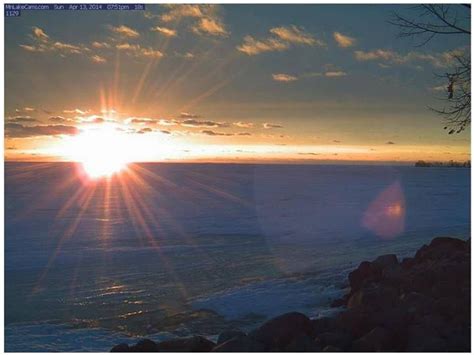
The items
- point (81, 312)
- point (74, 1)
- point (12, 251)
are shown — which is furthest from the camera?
point (12, 251)

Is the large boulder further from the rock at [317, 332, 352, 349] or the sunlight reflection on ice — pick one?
the sunlight reflection on ice

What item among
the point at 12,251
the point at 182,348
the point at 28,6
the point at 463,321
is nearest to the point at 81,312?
the point at 182,348

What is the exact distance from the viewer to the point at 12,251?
13.3 m

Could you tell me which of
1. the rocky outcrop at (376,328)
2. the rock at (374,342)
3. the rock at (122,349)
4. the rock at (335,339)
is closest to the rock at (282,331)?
the rocky outcrop at (376,328)

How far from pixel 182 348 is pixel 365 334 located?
77.9 inches

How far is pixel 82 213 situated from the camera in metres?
21.8

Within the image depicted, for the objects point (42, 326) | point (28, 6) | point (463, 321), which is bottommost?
point (42, 326)

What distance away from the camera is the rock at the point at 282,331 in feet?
18.5

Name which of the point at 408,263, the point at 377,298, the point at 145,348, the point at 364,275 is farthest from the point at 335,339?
the point at 408,263

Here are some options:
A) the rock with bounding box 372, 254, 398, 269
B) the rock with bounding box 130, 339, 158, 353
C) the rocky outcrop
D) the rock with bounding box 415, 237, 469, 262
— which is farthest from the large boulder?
the rock with bounding box 415, 237, 469, 262

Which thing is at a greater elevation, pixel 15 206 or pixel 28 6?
pixel 28 6

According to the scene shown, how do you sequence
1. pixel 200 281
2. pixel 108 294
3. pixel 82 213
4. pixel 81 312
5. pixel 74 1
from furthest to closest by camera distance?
pixel 82 213 < pixel 200 281 < pixel 108 294 < pixel 81 312 < pixel 74 1

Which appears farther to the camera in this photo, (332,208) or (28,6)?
(332,208)

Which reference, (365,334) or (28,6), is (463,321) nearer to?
(365,334)
